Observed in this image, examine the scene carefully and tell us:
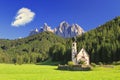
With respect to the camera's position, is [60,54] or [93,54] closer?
[93,54]

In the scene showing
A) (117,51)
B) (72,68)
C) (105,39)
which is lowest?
(72,68)

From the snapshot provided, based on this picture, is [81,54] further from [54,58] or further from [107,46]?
[54,58]

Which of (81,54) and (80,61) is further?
(81,54)

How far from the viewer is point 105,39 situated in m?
171

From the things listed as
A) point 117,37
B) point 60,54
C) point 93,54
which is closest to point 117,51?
point 93,54

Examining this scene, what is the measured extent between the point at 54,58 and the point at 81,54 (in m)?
46.8

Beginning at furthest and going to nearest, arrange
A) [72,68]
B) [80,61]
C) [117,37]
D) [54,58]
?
[54,58] → [117,37] → [80,61] → [72,68]

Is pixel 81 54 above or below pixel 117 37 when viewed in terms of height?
below

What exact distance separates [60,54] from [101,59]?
44907 mm

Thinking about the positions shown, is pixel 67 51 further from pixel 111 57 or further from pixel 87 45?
pixel 111 57

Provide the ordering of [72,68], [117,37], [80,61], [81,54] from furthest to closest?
[117,37] → [81,54] → [80,61] → [72,68]

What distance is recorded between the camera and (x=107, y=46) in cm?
13725

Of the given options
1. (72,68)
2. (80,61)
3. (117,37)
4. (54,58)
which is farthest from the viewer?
(54,58)

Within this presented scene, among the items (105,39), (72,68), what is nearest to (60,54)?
(105,39)
